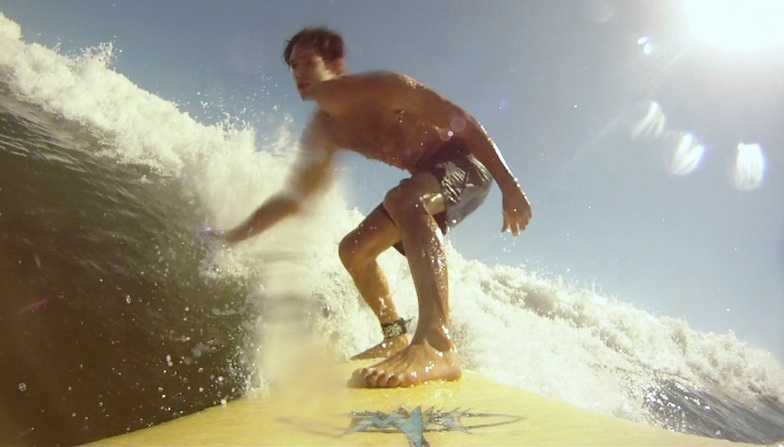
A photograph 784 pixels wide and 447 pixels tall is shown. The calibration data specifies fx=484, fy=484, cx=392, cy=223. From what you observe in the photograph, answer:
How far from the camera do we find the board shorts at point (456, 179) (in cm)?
166

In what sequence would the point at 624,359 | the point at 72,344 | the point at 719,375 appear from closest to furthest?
the point at 72,344, the point at 624,359, the point at 719,375

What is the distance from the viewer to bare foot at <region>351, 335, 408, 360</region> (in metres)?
1.69

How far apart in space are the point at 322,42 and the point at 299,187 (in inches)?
24.7

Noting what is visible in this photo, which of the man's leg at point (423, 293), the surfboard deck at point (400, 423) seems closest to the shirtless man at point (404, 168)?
the man's leg at point (423, 293)

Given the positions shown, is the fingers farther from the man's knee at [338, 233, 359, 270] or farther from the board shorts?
the man's knee at [338, 233, 359, 270]

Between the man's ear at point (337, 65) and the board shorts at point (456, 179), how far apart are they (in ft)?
1.72

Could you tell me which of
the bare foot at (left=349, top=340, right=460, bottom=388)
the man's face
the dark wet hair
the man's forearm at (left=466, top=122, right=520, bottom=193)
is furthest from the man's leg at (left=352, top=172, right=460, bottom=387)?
the dark wet hair

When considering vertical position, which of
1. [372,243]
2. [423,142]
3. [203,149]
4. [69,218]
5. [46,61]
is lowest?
[372,243]

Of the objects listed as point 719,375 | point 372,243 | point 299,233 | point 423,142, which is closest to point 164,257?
point 299,233

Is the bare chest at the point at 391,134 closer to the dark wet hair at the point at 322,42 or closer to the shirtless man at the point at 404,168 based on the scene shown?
the shirtless man at the point at 404,168

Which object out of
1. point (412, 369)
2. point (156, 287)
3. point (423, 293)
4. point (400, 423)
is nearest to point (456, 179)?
point (423, 293)

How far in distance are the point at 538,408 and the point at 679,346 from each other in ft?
21.1

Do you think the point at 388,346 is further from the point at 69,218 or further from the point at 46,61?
the point at 46,61

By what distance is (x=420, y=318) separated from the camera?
4.56 ft
